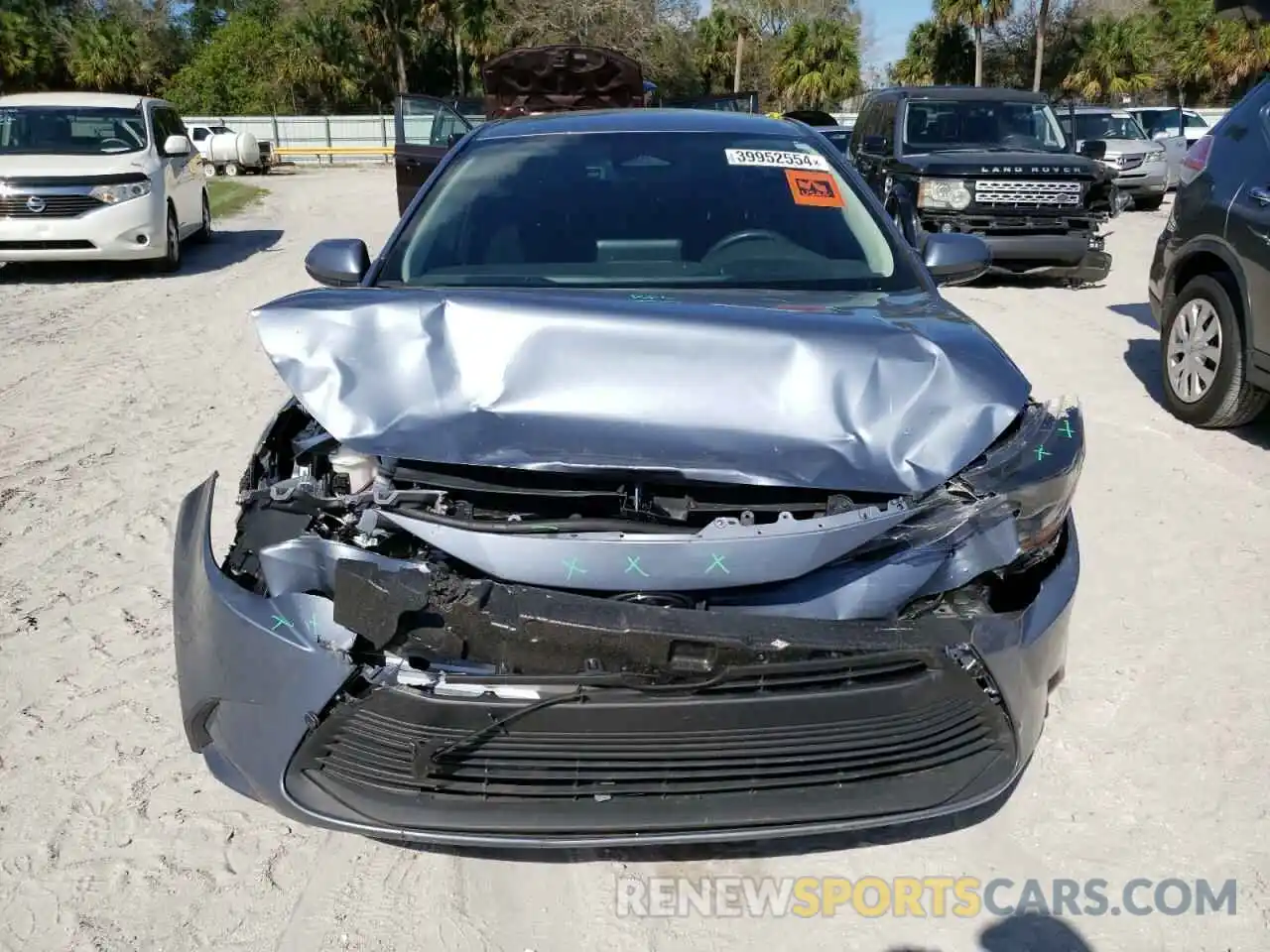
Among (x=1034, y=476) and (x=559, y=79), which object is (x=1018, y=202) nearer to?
(x=559, y=79)

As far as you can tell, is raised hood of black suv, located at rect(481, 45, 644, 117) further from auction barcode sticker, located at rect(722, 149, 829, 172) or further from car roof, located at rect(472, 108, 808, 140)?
auction barcode sticker, located at rect(722, 149, 829, 172)

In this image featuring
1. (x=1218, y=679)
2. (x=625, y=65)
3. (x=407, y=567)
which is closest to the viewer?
(x=407, y=567)

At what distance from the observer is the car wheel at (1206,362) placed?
558 centimetres

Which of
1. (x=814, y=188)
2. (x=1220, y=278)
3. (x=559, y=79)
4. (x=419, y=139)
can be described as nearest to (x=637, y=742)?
(x=814, y=188)

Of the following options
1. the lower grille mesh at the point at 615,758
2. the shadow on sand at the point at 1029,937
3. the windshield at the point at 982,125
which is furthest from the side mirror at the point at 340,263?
the windshield at the point at 982,125

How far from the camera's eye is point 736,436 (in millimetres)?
2367

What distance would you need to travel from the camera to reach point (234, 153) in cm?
2745

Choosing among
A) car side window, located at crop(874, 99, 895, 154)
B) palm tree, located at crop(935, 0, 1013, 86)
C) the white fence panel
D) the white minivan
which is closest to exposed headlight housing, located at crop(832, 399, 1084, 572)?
car side window, located at crop(874, 99, 895, 154)

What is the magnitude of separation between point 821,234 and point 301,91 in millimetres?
43891

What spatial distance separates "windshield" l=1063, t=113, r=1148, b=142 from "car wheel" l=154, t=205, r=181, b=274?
1509cm

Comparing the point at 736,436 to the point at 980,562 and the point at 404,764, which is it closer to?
the point at 980,562

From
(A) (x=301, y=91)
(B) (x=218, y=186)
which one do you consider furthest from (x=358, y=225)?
(A) (x=301, y=91)

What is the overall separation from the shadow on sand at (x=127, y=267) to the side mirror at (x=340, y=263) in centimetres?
786

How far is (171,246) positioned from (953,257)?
9378 millimetres
